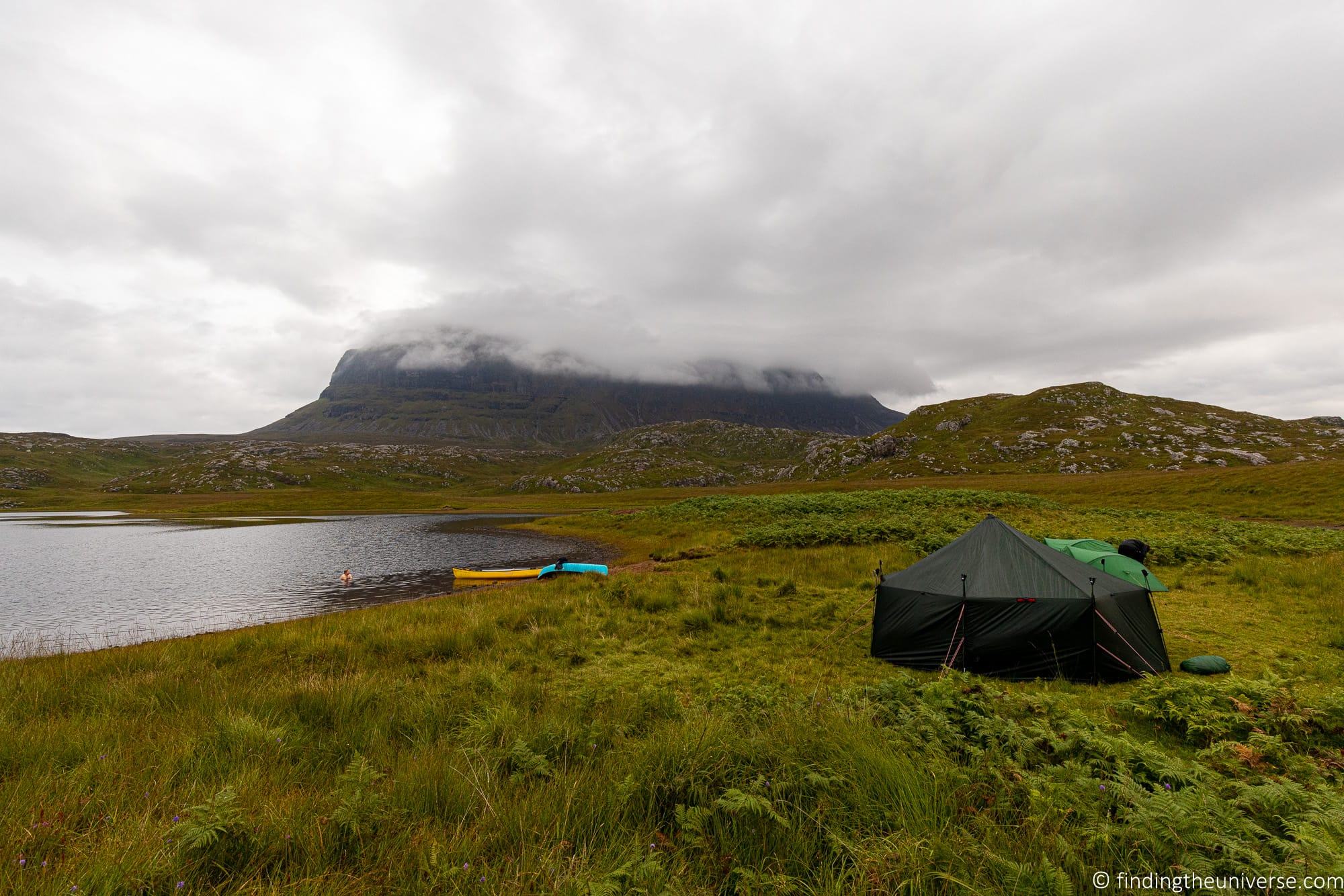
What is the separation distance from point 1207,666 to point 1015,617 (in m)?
3.56

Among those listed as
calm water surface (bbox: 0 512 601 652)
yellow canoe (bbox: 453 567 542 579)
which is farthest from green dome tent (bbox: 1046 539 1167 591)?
calm water surface (bbox: 0 512 601 652)

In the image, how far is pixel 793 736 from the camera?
5367 mm

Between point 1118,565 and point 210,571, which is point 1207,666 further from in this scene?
point 210,571

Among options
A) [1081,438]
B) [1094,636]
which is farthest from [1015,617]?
[1081,438]

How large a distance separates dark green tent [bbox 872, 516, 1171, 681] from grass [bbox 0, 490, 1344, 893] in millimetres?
739

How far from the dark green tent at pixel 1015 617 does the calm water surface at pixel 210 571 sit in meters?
21.5

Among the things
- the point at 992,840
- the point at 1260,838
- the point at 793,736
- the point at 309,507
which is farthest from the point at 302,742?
the point at 309,507

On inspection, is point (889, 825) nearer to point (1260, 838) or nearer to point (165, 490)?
point (1260, 838)

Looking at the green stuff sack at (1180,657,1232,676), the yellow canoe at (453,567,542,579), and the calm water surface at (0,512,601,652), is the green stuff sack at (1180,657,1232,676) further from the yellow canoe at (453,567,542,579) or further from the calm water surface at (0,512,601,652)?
the yellow canoe at (453,567,542,579)

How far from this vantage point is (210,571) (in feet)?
123

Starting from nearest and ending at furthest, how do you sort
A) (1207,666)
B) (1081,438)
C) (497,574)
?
(1207,666) → (497,574) → (1081,438)

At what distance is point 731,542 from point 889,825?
2914cm

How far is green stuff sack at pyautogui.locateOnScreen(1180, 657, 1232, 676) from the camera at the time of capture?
10500 millimetres

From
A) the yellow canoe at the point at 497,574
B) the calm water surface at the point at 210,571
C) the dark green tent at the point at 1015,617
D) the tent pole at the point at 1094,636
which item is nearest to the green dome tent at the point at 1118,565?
the dark green tent at the point at 1015,617
